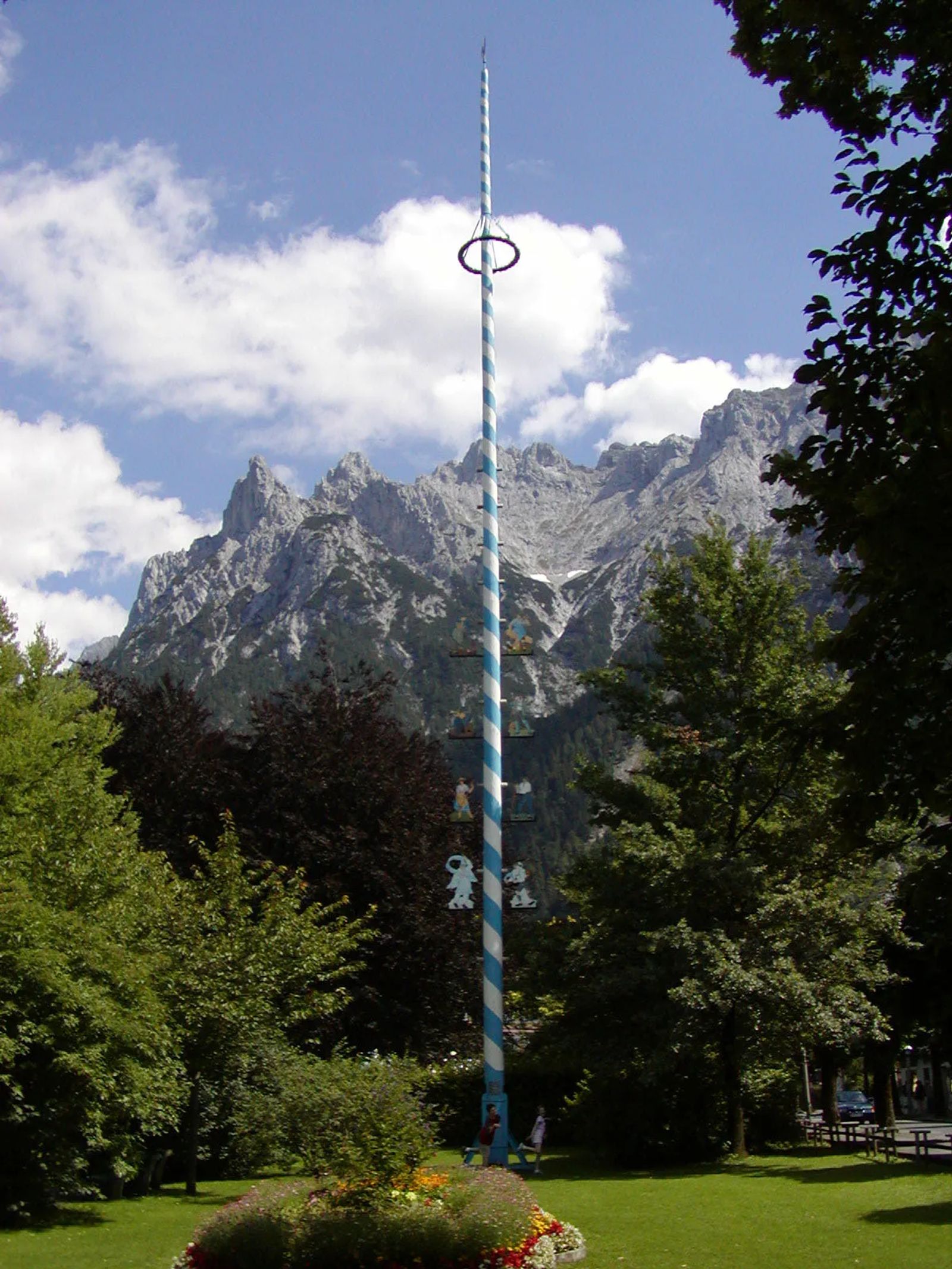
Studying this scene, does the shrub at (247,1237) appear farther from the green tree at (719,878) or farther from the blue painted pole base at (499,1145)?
the green tree at (719,878)

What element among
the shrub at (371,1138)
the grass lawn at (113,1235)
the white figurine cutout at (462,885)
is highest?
the white figurine cutout at (462,885)

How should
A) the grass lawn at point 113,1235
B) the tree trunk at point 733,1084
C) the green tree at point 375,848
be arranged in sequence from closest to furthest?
the grass lawn at point 113,1235 → the tree trunk at point 733,1084 → the green tree at point 375,848

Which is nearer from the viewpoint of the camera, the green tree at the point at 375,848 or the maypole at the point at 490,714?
the maypole at the point at 490,714

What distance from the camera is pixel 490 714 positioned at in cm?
2056

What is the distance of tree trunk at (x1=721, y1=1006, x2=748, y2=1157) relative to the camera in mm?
22953

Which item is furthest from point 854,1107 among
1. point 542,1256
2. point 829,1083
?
point 542,1256

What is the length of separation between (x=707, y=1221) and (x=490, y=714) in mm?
8816

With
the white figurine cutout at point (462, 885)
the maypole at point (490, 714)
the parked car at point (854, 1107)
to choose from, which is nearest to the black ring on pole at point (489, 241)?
the maypole at point (490, 714)

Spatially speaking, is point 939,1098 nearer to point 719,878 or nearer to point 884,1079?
point 884,1079

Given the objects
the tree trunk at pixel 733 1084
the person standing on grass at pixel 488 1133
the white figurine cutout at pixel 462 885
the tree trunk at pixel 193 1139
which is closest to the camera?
the person standing on grass at pixel 488 1133

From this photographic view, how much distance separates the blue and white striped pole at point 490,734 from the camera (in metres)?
19.0

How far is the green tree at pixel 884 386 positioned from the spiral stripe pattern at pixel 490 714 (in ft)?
38.7

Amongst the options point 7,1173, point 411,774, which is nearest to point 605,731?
point 411,774

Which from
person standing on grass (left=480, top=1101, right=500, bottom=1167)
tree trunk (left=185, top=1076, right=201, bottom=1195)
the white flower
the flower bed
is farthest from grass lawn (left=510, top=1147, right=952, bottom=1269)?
tree trunk (left=185, top=1076, right=201, bottom=1195)
